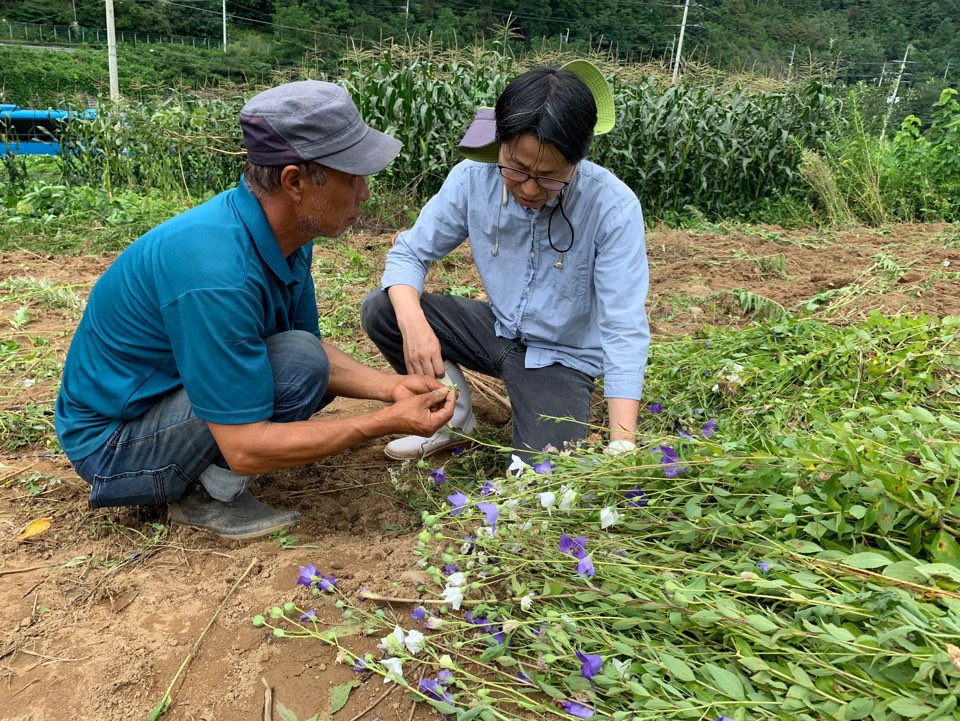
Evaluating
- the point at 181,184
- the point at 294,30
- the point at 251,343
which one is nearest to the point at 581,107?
the point at 251,343

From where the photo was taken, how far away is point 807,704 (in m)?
1.14

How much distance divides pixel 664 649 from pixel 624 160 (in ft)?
24.0

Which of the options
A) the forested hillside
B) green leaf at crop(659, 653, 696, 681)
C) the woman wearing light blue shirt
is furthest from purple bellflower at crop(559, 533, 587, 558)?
the forested hillside

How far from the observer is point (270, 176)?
1948 millimetres

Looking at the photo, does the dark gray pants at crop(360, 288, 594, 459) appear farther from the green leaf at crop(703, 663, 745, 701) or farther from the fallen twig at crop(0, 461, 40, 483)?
the fallen twig at crop(0, 461, 40, 483)

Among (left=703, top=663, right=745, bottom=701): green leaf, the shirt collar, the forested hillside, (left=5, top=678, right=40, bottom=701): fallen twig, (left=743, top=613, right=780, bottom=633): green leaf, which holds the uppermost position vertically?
the forested hillside

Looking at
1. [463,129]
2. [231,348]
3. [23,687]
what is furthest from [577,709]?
[463,129]

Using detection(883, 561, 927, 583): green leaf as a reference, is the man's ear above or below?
above

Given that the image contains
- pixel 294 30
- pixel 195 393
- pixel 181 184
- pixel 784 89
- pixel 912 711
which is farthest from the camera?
pixel 294 30

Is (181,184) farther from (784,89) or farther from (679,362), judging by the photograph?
(784,89)

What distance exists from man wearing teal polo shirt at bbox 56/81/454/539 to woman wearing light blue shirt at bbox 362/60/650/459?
432 mm

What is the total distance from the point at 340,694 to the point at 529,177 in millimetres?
1548

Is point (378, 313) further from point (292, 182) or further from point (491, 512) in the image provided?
point (491, 512)

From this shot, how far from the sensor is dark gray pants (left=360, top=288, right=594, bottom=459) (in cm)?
259
